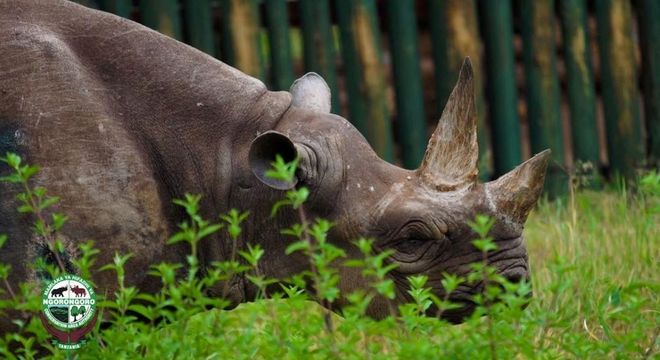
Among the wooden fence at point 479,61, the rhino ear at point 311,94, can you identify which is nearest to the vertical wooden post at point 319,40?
the wooden fence at point 479,61

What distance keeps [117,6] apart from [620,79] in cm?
344

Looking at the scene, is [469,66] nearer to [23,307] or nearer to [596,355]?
[596,355]

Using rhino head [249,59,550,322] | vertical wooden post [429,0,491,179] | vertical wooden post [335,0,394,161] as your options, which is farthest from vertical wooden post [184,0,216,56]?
rhino head [249,59,550,322]

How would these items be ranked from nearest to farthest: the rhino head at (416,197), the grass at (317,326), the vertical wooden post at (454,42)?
the grass at (317,326)
the rhino head at (416,197)
the vertical wooden post at (454,42)

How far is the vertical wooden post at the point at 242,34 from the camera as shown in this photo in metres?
9.34

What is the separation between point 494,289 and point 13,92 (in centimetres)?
226

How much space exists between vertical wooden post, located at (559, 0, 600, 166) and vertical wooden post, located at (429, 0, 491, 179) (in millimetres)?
624

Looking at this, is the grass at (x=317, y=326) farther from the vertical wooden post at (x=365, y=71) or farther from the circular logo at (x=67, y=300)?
the vertical wooden post at (x=365, y=71)

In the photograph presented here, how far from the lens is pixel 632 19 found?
10406mm

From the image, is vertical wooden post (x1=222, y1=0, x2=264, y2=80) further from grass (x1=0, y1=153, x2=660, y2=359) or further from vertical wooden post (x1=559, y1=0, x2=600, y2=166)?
grass (x1=0, y1=153, x2=660, y2=359)

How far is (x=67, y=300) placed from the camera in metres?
5.17

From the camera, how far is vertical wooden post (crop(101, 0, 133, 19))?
8977mm

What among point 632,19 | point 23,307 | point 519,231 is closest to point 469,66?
point 519,231

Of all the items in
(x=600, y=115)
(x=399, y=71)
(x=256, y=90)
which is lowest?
(x=600, y=115)
